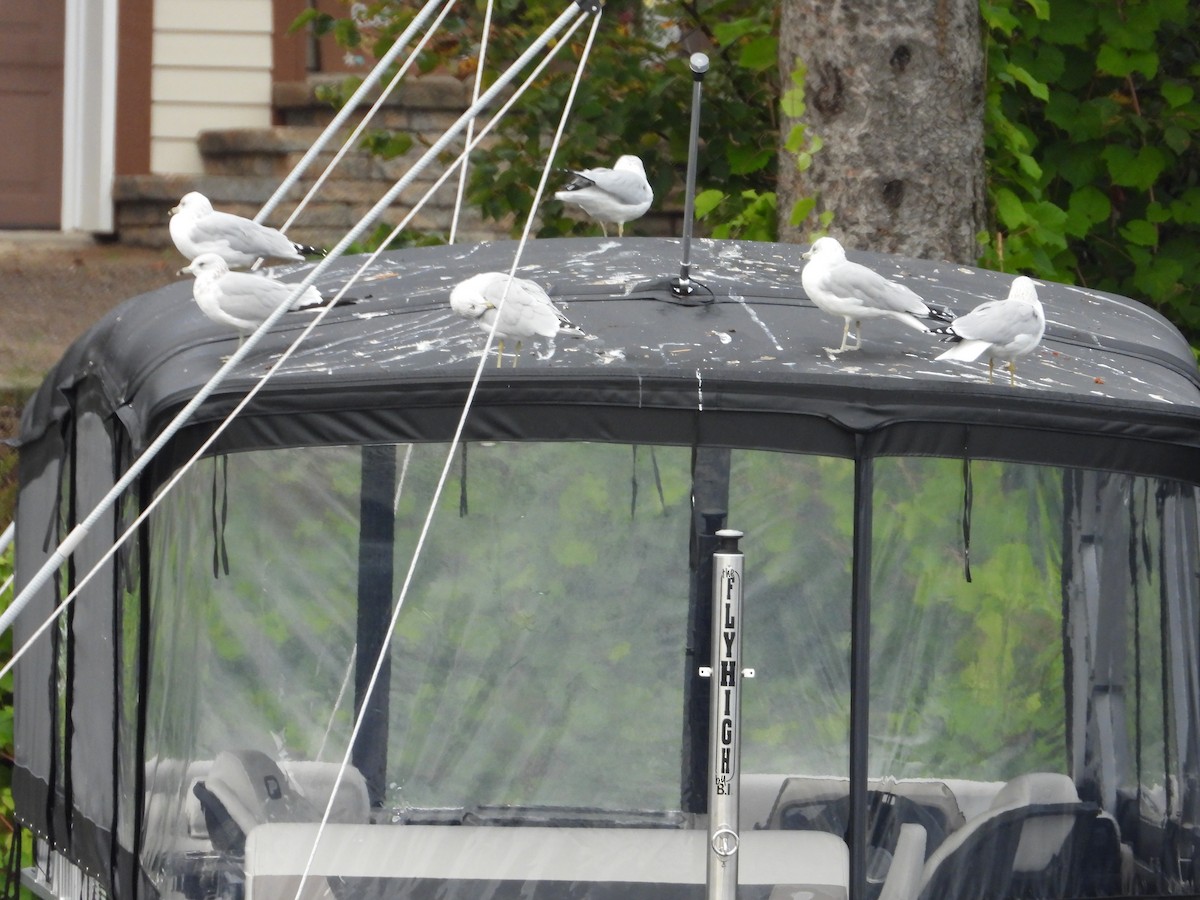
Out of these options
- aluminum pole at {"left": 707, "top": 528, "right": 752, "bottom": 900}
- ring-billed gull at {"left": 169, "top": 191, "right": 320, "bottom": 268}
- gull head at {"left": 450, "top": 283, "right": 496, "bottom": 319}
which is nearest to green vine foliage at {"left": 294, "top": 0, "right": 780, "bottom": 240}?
ring-billed gull at {"left": 169, "top": 191, "right": 320, "bottom": 268}

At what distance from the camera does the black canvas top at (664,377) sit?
3.41m

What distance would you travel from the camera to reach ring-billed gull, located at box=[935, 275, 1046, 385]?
11.7 feet

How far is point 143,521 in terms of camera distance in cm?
360

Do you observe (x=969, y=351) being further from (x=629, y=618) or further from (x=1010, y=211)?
(x=1010, y=211)

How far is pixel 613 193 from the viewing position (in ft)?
16.1

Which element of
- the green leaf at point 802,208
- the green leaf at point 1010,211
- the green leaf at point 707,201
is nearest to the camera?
the green leaf at point 802,208

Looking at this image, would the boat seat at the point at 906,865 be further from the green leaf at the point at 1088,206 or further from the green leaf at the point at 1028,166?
the green leaf at the point at 1088,206

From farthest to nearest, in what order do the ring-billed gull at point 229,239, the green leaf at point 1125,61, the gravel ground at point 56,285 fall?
the gravel ground at point 56,285
the green leaf at point 1125,61
the ring-billed gull at point 229,239

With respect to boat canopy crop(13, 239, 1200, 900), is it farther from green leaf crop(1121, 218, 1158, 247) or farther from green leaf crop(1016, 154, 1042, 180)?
green leaf crop(1121, 218, 1158, 247)

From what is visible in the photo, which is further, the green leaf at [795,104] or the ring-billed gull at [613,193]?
the green leaf at [795,104]

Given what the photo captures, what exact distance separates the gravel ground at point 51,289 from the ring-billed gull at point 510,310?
219 inches

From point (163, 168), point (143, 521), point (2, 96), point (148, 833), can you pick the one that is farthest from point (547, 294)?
point (2, 96)

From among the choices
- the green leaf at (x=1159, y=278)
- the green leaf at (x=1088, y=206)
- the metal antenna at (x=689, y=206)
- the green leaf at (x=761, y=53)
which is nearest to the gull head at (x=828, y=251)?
the metal antenna at (x=689, y=206)

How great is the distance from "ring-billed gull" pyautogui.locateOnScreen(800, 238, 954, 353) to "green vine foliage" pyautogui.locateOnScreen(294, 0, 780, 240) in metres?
3.80
